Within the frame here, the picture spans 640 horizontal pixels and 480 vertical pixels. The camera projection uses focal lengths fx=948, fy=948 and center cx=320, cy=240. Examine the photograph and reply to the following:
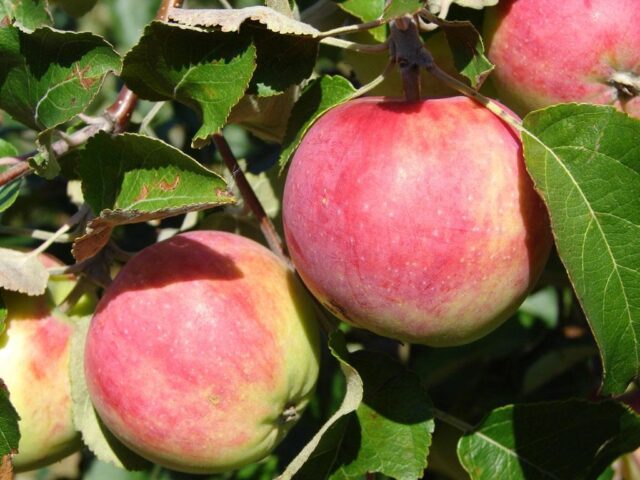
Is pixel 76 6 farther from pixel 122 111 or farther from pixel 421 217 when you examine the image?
pixel 421 217

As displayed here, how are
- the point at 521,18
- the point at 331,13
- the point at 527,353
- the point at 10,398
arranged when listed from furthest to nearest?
1. the point at 527,353
2. the point at 331,13
3. the point at 10,398
4. the point at 521,18

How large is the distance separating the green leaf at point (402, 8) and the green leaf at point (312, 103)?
17cm

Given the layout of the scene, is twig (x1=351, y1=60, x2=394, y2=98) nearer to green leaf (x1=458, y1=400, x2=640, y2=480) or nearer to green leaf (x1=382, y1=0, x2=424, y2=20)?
green leaf (x1=382, y1=0, x2=424, y2=20)

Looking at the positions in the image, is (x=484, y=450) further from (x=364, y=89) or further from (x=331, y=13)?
(x=331, y=13)

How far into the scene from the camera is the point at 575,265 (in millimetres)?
866

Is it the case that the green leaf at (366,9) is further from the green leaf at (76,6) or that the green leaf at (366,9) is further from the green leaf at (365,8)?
the green leaf at (76,6)

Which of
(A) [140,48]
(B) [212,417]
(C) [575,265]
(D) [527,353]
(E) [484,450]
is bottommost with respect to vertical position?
(D) [527,353]

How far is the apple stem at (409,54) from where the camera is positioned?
97 centimetres

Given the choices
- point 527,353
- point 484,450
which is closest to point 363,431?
point 484,450

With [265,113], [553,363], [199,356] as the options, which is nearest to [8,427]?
[199,356]

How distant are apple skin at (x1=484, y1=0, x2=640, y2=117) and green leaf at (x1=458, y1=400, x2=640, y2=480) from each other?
350 millimetres

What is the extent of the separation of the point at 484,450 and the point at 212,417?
0.34 meters

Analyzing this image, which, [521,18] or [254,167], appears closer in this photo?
[521,18]

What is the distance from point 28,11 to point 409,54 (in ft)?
1.88
